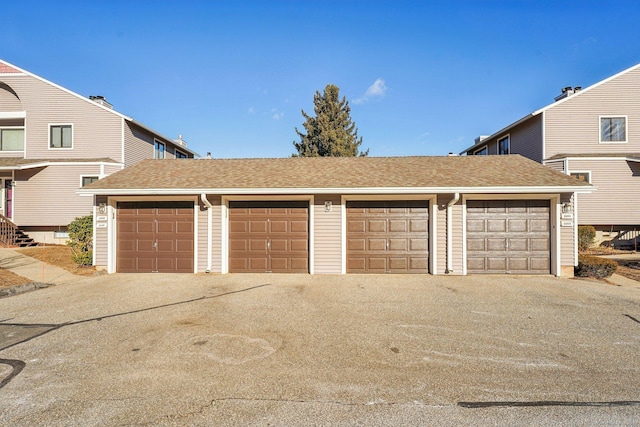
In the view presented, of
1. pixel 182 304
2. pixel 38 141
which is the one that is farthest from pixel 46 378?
pixel 38 141

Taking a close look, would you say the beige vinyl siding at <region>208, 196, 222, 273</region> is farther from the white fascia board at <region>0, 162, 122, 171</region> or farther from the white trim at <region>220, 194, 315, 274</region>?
the white fascia board at <region>0, 162, 122, 171</region>

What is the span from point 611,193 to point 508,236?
32.5 feet

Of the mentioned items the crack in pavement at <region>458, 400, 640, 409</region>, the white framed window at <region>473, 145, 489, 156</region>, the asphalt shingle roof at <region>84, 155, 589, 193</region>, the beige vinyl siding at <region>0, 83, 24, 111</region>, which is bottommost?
the crack in pavement at <region>458, 400, 640, 409</region>

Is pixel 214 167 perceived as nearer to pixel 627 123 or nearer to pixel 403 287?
→ pixel 403 287

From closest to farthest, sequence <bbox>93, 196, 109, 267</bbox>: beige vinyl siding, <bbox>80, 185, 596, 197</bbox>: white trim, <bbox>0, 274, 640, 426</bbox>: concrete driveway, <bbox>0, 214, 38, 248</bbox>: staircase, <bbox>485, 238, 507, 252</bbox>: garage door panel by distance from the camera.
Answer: <bbox>0, 274, 640, 426</bbox>: concrete driveway → <bbox>80, 185, 596, 197</bbox>: white trim → <bbox>485, 238, 507, 252</bbox>: garage door panel → <bbox>93, 196, 109, 267</bbox>: beige vinyl siding → <bbox>0, 214, 38, 248</bbox>: staircase

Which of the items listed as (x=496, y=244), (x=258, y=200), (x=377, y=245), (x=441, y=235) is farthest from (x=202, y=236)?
(x=496, y=244)

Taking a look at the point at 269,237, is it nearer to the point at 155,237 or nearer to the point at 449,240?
the point at 155,237

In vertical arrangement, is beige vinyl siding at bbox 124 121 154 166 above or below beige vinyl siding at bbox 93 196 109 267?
above

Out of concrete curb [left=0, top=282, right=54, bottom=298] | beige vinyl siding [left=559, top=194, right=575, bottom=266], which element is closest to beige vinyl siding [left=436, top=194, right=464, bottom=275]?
beige vinyl siding [left=559, top=194, right=575, bottom=266]

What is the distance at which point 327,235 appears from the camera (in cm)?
1028

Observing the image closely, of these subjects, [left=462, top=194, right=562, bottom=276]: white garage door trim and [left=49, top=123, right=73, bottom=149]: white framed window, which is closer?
[left=462, top=194, right=562, bottom=276]: white garage door trim

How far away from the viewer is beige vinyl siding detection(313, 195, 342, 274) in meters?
10.2

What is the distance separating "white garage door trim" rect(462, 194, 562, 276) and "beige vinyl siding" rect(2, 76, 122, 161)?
15.9 meters

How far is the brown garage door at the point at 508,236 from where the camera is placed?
1007 cm
